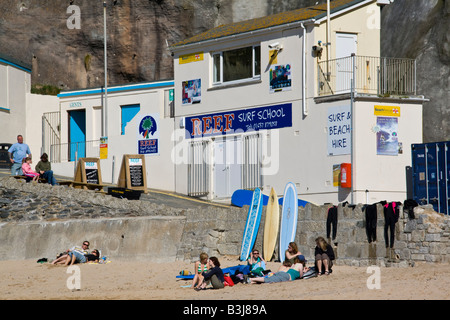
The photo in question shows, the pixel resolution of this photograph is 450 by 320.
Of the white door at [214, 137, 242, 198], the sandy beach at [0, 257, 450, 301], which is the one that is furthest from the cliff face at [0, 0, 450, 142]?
the sandy beach at [0, 257, 450, 301]

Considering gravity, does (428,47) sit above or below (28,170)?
above

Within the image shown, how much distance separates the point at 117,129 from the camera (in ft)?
108

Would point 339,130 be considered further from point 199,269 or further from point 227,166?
point 199,269

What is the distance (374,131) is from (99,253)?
8646mm

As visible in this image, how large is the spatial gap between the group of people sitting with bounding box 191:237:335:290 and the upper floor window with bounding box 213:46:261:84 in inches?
428

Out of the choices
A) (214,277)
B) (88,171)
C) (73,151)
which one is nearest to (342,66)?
(88,171)

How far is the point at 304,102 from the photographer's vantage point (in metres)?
26.5

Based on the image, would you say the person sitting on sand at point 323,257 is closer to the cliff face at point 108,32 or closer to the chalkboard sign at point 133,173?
the chalkboard sign at point 133,173

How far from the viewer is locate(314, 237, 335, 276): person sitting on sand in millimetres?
17828

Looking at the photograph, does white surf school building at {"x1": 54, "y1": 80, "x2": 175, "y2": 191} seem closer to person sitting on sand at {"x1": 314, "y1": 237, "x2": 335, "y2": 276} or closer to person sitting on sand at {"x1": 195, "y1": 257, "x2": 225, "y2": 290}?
person sitting on sand at {"x1": 314, "y1": 237, "x2": 335, "y2": 276}

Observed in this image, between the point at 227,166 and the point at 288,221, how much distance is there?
311 inches
